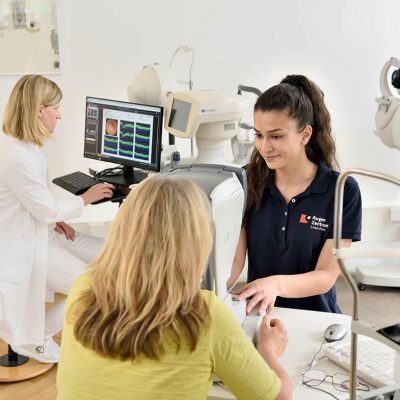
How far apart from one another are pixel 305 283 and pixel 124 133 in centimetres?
165

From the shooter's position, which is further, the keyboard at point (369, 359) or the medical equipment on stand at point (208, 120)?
the medical equipment on stand at point (208, 120)

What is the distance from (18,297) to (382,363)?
1.80m

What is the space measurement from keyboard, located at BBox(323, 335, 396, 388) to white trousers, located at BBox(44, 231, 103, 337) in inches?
62.4

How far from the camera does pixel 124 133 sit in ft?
10.7

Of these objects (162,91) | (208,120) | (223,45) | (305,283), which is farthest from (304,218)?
(223,45)

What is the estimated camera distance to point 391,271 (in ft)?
13.0

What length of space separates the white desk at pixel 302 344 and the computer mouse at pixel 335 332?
18mm

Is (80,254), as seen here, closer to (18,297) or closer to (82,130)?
(18,297)

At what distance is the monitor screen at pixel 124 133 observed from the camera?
309cm

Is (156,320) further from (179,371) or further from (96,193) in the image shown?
(96,193)

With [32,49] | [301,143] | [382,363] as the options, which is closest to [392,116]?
[301,143]

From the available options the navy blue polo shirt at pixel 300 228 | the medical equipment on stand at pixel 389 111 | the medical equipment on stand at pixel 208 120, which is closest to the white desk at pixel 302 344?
the navy blue polo shirt at pixel 300 228

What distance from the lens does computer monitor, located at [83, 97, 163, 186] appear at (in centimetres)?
309

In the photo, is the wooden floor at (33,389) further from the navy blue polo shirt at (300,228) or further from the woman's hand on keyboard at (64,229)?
the navy blue polo shirt at (300,228)
